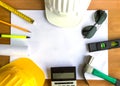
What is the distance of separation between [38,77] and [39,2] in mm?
195

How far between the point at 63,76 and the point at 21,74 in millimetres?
117

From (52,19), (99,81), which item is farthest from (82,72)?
(52,19)

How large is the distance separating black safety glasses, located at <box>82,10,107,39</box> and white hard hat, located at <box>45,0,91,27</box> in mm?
31

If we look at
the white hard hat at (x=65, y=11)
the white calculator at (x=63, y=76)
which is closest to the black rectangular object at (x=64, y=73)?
the white calculator at (x=63, y=76)

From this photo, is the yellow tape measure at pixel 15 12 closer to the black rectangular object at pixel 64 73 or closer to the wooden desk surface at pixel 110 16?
the wooden desk surface at pixel 110 16

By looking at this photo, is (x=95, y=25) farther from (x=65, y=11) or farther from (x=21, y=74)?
(x=21, y=74)

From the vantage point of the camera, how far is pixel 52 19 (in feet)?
2.42

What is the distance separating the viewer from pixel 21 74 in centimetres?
68

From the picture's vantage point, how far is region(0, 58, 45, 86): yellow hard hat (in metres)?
0.66

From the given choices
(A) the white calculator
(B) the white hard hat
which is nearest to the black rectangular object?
(A) the white calculator

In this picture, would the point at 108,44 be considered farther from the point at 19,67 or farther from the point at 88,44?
the point at 19,67

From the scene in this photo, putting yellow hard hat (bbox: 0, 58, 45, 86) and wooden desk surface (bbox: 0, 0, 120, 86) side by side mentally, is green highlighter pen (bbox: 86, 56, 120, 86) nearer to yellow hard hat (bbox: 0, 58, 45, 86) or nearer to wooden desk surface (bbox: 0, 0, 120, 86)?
wooden desk surface (bbox: 0, 0, 120, 86)

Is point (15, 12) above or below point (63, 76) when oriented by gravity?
above


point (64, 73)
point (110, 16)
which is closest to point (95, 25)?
point (110, 16)
